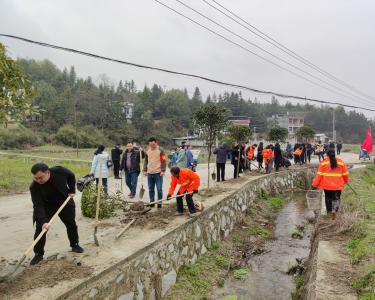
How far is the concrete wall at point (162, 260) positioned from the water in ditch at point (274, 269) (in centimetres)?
107

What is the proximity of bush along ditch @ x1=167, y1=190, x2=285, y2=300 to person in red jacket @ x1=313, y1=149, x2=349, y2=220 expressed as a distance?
2412 mm

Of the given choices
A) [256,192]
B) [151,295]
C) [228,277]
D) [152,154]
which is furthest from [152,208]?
[256,192]

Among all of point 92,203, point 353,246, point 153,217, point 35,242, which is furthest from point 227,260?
point 35,242

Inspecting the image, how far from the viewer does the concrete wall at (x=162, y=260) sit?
4.95 m

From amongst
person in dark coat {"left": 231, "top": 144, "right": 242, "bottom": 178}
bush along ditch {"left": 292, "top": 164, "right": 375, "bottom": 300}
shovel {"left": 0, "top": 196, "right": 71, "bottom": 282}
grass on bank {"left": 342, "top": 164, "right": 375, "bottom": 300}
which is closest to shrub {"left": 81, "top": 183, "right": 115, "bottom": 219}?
shovel {"left": 0, "top": 196, "right": 71, "bottom": 282}

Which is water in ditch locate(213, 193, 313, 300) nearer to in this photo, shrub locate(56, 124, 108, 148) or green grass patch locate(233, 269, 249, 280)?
green grass patch locate(233, 269, 249, 280)

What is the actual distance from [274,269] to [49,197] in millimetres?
5711

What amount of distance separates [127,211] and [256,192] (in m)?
7.83

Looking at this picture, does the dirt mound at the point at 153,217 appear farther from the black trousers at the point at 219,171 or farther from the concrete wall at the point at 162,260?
the black trousers at the point at 219,171

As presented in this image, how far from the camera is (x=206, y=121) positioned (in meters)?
13.0

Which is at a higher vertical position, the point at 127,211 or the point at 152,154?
the point at 152,154

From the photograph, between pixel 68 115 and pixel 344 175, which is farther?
pixel 68 115

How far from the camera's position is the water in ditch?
24.4 ft

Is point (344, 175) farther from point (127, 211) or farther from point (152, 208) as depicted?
point (127, 211)
